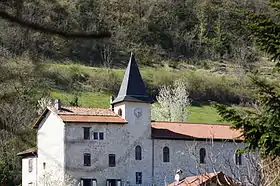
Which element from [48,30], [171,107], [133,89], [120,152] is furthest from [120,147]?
[48,30]

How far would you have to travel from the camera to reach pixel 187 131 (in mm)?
55906

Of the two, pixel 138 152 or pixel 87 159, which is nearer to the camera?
pixel 87 159

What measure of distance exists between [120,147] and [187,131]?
5.16m

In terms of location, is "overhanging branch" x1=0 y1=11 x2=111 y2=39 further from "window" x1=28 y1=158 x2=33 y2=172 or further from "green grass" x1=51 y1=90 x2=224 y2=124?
"green grass" x1=51 y1=90 x2=224 y2=124

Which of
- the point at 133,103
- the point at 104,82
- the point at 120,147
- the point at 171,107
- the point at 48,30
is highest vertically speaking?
the point at 104,82

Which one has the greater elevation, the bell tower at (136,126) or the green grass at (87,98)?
the green grass at (87,98)

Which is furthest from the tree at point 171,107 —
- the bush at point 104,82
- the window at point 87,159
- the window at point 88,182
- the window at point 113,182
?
the window at point 88,182

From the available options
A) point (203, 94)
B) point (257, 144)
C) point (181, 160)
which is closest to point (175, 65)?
point (203, 94)

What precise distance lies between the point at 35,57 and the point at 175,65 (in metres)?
90.4

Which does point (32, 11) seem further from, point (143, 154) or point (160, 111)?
point (160, 111)

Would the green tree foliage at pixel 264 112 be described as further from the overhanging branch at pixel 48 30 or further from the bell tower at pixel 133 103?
the bell tower at pixel 133 103

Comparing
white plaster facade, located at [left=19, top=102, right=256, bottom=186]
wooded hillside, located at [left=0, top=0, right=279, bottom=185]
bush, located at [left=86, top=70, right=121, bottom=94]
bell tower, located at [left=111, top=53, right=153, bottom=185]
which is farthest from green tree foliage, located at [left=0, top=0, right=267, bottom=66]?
white plaster facade, located at [left=19, top=102, right=256, bottom=186]

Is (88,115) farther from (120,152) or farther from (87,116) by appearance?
(120,152)

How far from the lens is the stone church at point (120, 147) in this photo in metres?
52.1
